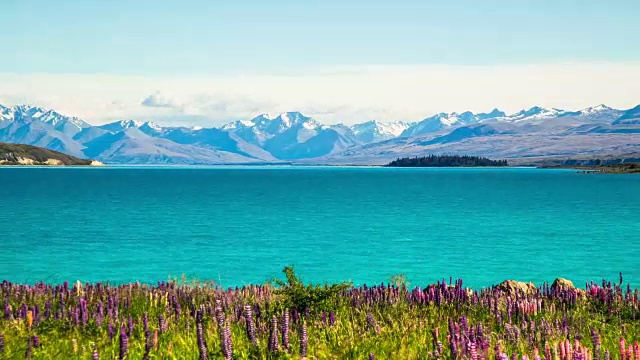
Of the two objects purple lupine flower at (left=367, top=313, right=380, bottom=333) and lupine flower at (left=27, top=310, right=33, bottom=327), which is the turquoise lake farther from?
lupine flower at (left=27, top=310, right=33, bottom=327)

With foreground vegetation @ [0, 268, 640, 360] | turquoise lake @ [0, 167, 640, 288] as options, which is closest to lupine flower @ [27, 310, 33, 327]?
foreground vegetation @ [0, 268, 640, 360]

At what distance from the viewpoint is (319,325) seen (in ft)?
43.2

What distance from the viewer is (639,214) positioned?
100375mm

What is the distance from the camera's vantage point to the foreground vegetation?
33.5 feet

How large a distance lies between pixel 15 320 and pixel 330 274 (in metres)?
38.3

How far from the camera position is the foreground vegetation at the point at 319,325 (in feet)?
33.5

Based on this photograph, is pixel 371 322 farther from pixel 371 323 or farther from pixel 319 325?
pixel 319 325

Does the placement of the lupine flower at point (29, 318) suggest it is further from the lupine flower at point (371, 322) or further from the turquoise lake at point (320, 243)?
the turquoise lake at point (320, 243)

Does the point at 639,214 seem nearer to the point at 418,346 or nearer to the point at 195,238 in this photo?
the point at 195,238

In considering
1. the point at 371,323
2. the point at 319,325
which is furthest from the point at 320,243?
the point at 371,323

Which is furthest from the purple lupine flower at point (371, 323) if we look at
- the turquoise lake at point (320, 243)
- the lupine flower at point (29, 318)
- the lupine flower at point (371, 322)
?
the turquoise lake at point (320, 243)

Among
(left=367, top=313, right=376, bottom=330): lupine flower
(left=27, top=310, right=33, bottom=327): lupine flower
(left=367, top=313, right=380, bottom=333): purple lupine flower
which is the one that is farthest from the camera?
(left=27, top=310, right=33, bottom=327): lupine flower

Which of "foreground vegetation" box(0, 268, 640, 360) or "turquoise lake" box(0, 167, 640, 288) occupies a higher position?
"foreground vegetation" box(0, 268, 640, 360)

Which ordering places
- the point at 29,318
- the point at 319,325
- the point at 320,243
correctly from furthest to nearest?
the point at 320,243, the point at 29,318, the point at 319,325
